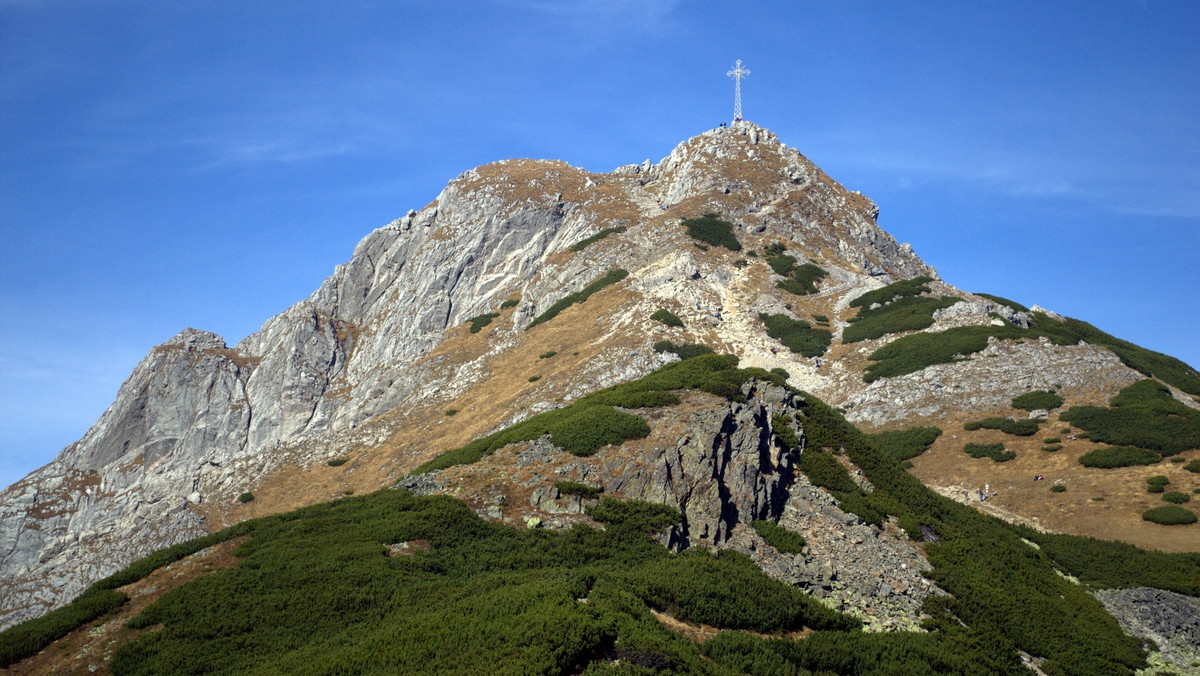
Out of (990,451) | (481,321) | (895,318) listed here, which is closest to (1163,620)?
(990,451)

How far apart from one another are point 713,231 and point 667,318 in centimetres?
2159

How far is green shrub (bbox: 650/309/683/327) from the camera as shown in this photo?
2288 inches

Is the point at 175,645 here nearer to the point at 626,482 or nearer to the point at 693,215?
the point at 626,482

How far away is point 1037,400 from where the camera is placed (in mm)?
46344

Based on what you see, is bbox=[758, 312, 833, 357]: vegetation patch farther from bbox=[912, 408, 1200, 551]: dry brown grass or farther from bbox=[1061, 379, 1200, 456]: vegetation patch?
bbox=[1061, 379, 1200, 456]: vegetation patch

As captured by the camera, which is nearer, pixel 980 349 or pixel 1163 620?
pixel 1163 620

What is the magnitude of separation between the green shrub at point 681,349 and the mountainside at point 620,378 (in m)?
0.33

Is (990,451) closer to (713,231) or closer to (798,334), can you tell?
(798,334)

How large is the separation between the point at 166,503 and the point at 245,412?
17260 mm

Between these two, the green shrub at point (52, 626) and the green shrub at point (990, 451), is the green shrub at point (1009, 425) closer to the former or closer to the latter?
the green shrub at point (990, 451)

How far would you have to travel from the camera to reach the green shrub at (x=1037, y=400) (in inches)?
1804

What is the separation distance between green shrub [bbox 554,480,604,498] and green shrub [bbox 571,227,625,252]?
55.5 metres

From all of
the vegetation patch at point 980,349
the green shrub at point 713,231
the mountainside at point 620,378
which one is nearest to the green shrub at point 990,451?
the mountainside at point 620,378

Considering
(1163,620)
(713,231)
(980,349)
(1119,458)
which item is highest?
(713,231)
